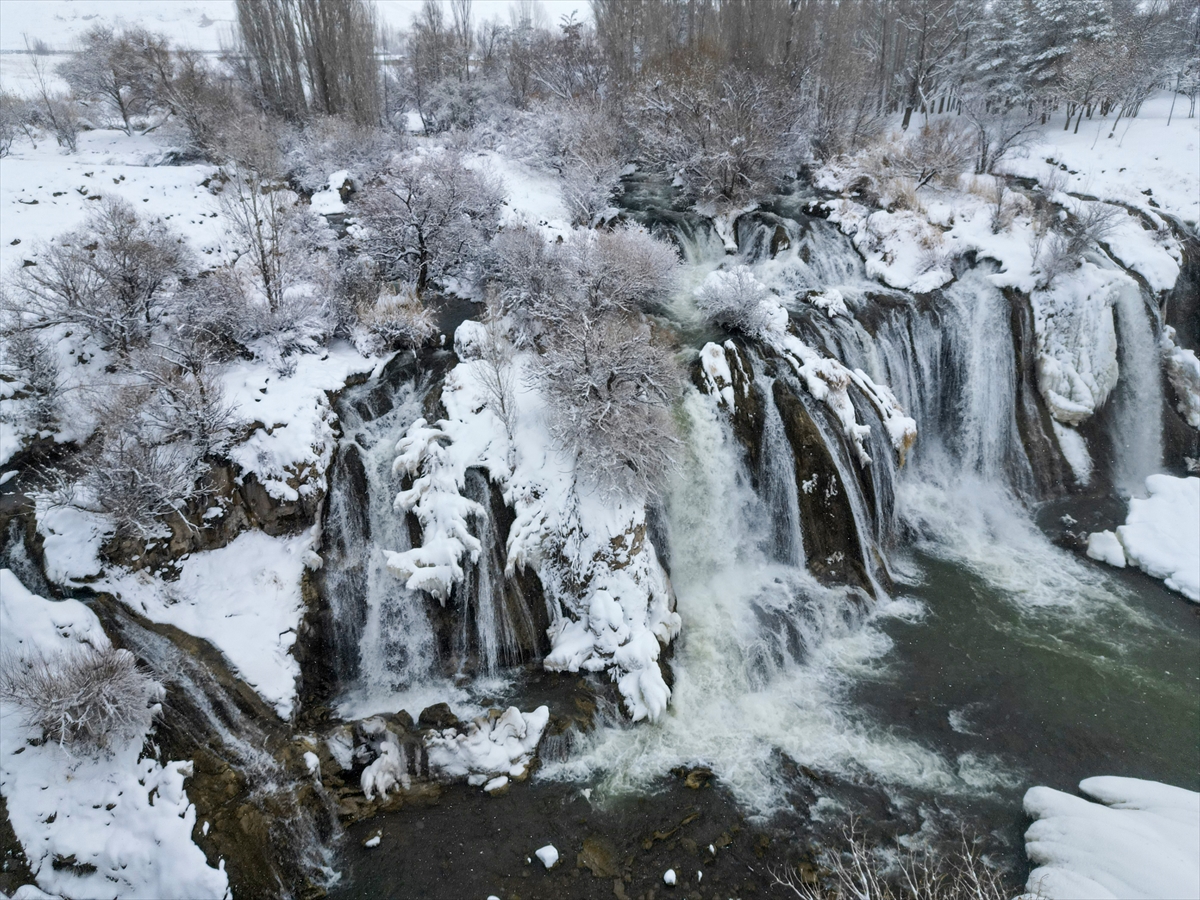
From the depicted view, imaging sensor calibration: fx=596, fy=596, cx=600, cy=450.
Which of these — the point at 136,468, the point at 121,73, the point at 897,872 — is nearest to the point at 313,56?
the point at 121,73

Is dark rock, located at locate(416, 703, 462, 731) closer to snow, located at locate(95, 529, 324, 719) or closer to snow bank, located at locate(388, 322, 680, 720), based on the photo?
snow bank, located at locate(388, 322, 680, 720)

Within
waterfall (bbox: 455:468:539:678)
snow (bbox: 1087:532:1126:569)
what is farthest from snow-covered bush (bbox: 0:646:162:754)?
snow (bbox: 1087:532:1126:569)

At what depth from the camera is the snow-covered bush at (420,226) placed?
1789cm

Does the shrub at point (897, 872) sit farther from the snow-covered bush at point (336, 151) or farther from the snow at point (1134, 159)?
the snow-covered bush at point (336, 151)

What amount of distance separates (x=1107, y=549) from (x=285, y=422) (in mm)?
20563

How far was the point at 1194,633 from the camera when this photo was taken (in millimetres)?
13734

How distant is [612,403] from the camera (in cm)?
1316

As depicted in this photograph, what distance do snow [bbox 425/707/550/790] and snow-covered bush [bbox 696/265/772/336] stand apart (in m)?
11.1

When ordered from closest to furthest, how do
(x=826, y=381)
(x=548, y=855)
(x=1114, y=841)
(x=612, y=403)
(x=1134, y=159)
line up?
(x=1114, y=841) < (x=548, y=855) < (x=612, y=403) < (x=826, y=381) < (x=1134, y=159)

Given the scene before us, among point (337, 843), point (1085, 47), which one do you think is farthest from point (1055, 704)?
point (1085, 47)

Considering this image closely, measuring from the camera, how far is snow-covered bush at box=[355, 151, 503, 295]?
17.9 m

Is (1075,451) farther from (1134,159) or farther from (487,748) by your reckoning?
(487,748)

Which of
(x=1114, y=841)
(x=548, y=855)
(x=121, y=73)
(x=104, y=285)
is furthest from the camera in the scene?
(x=121, y=73)

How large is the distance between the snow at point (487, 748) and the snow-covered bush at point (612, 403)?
4.94 metres
